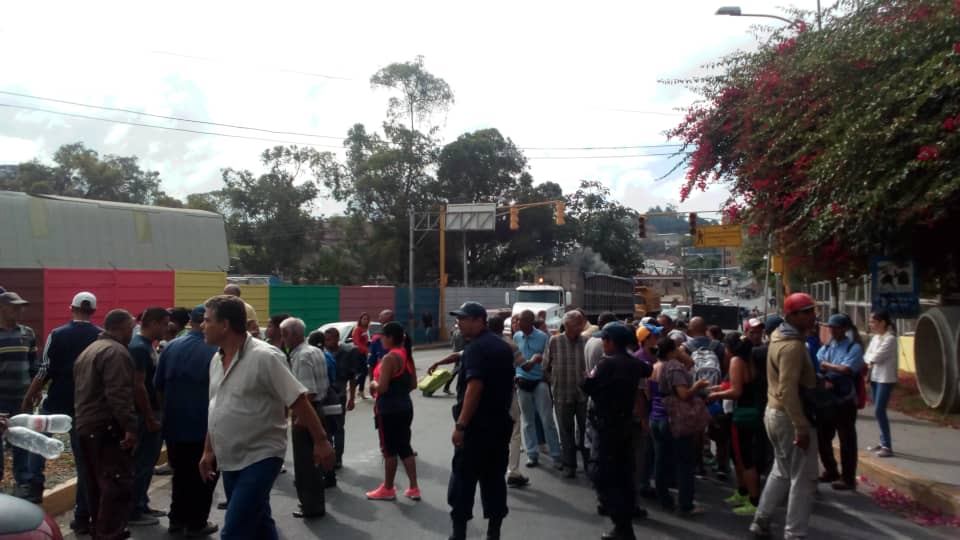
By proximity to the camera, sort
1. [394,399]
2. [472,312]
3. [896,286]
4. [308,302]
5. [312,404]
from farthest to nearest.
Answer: [308,302] < [896,286] < [394,399] < [312,404] < [472,312]

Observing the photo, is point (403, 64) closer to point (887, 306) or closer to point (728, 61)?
point (728, 61)

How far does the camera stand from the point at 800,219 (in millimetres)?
10930

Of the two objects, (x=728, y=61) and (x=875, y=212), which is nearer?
(x=875, y=212)

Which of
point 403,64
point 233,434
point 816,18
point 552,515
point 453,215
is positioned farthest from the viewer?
point 403,64

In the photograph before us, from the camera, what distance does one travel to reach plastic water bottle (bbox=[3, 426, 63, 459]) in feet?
13.2

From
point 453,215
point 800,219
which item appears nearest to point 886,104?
point 800,219

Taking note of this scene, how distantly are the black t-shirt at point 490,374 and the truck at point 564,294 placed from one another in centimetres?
2113

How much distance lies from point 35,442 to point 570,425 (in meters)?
5.70

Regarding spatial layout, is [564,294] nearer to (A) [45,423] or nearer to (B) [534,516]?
(B) [534,516]

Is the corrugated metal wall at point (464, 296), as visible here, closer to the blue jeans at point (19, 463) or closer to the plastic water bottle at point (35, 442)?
the blue jeans at point (19, 463)

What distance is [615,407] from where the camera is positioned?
6.48 metres

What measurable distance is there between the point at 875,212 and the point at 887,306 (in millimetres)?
2620

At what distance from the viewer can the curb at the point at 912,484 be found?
755 cm

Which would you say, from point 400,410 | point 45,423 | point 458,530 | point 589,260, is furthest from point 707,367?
point 589,260
